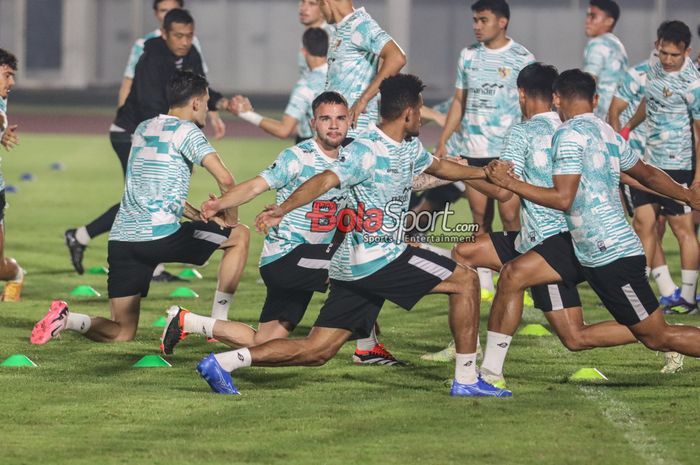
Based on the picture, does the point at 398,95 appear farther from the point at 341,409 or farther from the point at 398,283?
the point at 341,409

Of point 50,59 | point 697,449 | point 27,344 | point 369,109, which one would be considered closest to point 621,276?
point 697,449

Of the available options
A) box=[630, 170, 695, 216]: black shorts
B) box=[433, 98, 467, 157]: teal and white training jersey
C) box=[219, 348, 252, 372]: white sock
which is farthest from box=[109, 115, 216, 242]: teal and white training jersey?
box=[630, 170, 695, 216]: black shorts

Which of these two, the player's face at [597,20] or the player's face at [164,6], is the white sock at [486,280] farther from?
the player's face at [164,6]

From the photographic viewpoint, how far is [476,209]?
12328mm

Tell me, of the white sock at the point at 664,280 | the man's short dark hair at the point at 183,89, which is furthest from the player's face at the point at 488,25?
the man's short dark hair at the point at 183,89

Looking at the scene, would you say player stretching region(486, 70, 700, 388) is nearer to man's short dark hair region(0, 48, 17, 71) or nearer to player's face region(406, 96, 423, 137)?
player's face region(406, 96, 423, 137)

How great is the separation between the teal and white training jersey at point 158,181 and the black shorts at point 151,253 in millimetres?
55

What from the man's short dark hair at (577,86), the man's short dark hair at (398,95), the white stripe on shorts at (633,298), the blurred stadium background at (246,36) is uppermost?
the man's short dark hair at (577,86)

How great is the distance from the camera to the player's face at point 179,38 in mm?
12617

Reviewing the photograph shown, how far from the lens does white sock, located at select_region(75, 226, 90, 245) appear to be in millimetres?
13000

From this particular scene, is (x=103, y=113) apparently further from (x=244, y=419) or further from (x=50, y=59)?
(x=244, y=419)

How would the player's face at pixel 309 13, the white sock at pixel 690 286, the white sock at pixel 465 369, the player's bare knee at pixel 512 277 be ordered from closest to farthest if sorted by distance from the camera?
the white sock at pixel 465 369
the player's bare knee at pixel 512 277
the white sock at pixel 690 286
the player's face at pixel 309 13

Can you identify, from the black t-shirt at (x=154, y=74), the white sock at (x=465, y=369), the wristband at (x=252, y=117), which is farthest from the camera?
the black t-shirt at (x=154, y=74)

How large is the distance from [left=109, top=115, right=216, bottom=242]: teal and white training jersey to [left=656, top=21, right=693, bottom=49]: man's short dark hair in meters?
3.84
